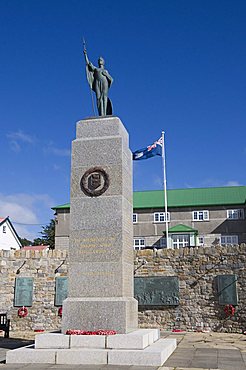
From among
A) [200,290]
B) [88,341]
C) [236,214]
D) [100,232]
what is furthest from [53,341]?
[236,214]

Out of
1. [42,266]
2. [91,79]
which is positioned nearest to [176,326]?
[42,266]

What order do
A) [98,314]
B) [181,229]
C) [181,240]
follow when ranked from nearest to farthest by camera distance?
[98,314] < [181,229] < [181,240]

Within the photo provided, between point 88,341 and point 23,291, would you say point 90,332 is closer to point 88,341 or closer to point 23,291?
point 88,341

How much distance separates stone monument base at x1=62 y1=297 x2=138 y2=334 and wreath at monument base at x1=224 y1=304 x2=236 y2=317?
714 cm

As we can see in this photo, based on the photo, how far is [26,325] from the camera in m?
A: 16.5

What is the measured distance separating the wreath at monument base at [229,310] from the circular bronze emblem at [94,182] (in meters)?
8.02

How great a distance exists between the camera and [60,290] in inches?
649

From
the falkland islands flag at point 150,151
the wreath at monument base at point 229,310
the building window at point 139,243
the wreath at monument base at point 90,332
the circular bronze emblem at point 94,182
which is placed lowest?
the wreath at monument base at point 90,332

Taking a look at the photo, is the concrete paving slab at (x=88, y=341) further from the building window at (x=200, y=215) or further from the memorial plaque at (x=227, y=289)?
the building window at (x=200, y=215)

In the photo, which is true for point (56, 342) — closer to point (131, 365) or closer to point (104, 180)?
point (131, 365)

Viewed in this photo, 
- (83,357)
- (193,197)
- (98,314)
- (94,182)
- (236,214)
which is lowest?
(83,357)

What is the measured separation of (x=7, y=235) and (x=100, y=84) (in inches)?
1296

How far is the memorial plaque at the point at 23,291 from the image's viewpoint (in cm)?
1667

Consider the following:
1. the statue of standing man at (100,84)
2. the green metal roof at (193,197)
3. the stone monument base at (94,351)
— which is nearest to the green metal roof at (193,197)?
the green metal roof at (193,197)
